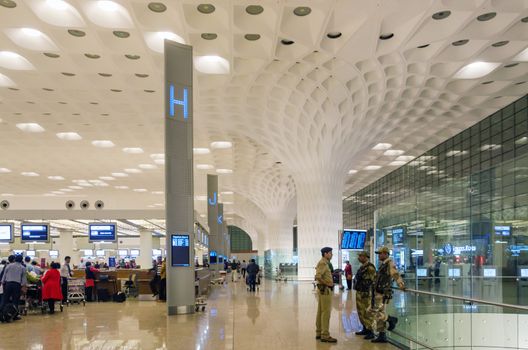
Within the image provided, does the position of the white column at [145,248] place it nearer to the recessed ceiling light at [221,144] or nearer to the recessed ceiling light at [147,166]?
→ the recessed ceiling light at [221,144]

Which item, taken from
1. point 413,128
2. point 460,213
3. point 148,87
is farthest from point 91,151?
point 460,213

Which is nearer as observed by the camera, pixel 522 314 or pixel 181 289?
pixel 522 314

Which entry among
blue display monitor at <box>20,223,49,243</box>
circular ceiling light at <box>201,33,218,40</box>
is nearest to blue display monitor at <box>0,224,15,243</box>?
blue display monitor at <box>20,223,49,243</box>

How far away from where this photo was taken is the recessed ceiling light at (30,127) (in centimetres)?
2898

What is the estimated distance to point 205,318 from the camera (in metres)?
12.6

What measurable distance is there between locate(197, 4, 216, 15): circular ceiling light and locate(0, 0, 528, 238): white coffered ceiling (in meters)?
0.06

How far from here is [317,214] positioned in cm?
2794

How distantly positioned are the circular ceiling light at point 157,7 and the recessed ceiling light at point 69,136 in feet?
57.0

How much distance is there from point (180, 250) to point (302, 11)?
24.0 ft

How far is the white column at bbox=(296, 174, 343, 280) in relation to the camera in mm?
27391

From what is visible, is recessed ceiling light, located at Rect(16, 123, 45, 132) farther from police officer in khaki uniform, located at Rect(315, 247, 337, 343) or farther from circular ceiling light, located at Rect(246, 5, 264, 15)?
police officer in khaki uniform, located at Rect(315, 247, 337, 343)

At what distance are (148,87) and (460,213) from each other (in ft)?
49.1

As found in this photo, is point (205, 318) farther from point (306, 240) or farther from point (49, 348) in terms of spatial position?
point (306, 240)

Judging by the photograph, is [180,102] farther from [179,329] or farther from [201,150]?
[201,150]
